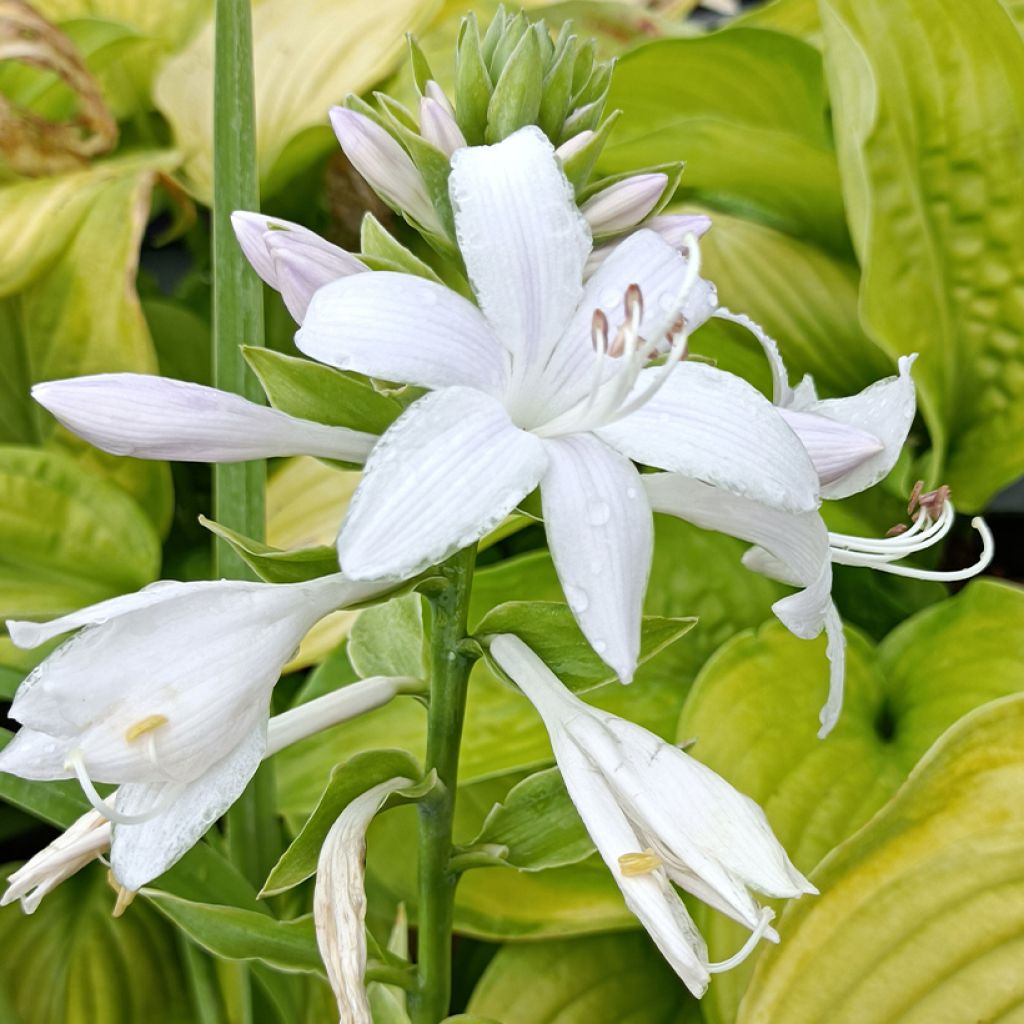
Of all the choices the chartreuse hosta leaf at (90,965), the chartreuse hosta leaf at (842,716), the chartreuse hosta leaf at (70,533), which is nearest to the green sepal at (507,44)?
the chartreuse hosta leaf at (842,716)

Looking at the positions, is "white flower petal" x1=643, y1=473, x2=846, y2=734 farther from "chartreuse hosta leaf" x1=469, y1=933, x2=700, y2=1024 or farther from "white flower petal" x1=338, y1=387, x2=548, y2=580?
"chartreuse hosta leaf" x1=469, y1=933, x2=700, y2=1024

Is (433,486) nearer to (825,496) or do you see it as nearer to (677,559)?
(825,496)

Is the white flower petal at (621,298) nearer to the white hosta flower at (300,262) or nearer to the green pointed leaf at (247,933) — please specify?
the white hosta flower at (300,262)

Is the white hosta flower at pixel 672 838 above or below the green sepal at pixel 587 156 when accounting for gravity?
below

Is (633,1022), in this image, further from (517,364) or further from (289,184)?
(289,184)

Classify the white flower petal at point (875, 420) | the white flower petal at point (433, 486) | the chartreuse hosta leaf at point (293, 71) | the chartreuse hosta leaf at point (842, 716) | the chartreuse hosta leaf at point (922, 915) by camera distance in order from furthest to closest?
the chartreuse hosta leaf at point (293, 71), the chartreuse hosta leaf at point (842, 716), the chartreuse hosta leaf at point (922, 915), the white flower petal at point (875, 420), the white flower petal at point (433, 486)

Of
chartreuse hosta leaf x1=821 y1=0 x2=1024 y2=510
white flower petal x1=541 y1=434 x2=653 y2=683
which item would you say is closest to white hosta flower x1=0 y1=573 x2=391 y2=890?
white flower petal x1=541 y1=434 x2=653 y2=683

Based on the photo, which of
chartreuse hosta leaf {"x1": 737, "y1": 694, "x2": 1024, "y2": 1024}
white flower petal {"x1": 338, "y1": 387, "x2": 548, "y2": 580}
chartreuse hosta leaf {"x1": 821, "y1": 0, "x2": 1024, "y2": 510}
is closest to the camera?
white flower petal {"x1": 338, "y1": 387, "x2": 548, "y2": 580}

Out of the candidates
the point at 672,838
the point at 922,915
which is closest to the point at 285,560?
the point at 672,838
